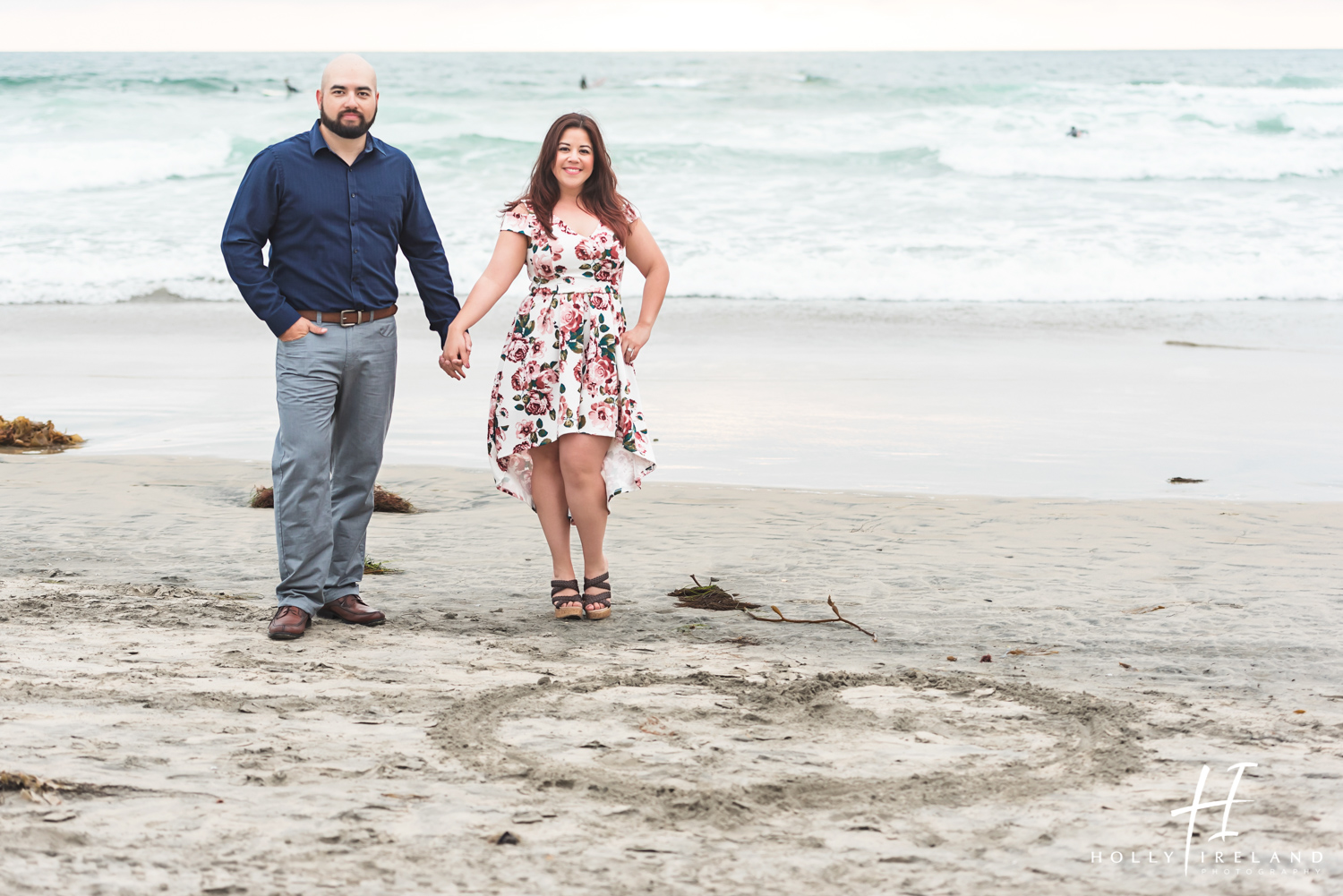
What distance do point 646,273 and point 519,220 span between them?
0.48m

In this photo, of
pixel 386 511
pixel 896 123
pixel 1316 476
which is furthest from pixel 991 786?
pixel 896 123

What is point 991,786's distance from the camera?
2805mm

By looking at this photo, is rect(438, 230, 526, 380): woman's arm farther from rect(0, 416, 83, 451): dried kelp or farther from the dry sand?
rect(0, 416, 83, 451): dried kelp

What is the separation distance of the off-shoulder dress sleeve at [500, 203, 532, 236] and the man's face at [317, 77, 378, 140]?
1.82 feet

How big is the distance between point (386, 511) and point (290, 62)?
4663cm

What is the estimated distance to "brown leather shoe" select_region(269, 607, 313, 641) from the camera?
4.00m

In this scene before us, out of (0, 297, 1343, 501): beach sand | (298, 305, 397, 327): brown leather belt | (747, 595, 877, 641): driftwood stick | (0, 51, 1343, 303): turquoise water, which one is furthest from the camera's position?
(0, 51, 1343, 303): turquoise water

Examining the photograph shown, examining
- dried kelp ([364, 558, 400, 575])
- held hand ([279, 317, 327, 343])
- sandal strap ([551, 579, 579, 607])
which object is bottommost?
dried kelp ([364, 558, 400, 575])

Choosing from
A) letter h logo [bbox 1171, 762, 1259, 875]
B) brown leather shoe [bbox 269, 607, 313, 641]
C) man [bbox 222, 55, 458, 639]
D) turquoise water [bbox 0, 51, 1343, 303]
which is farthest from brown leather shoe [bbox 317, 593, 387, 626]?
turquoise water [bbox 0, 51, 1343, 303]

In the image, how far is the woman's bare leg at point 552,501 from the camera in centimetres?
442

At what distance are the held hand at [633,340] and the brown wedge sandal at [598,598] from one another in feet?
2.52

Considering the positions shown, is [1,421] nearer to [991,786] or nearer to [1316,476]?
[991,786]

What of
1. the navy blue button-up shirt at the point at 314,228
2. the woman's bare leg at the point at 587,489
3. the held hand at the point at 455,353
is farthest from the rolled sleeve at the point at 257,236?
the woman's bare leg at the point at 587,489

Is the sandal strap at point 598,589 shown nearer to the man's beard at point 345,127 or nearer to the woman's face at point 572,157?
the woman's face at point 572,157
